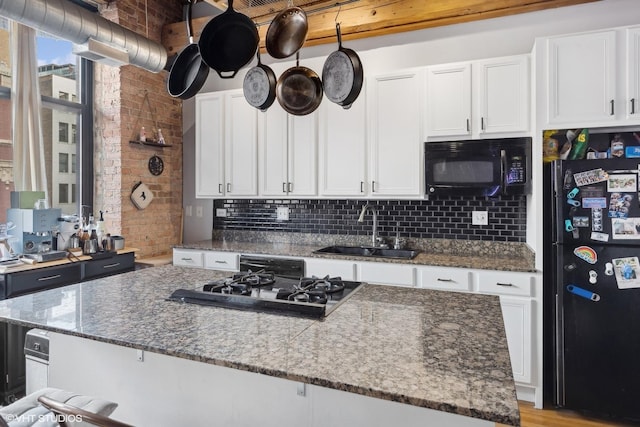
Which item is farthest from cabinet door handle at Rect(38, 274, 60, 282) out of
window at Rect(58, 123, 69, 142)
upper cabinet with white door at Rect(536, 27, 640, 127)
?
upper cabinet with white door at Rect(536, 27, 640, 127)

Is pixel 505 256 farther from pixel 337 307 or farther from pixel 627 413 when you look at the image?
pixel 337 307

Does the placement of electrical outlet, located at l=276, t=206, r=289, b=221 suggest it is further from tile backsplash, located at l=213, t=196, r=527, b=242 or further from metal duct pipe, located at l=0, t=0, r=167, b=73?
metal duct pipe, located at l=0, t=0, r=167, b=73

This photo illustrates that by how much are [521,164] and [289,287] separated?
1.97 metres

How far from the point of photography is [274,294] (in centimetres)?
171

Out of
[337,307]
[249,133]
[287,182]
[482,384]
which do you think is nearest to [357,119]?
[287,182]

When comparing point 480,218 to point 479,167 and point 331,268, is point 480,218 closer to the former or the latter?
point 479,167

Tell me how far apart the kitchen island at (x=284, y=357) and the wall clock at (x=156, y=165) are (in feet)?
7.95

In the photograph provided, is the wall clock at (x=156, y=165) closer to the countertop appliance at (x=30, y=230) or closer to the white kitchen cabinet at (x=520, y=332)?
the countertop appliance at (x=30, y=230)

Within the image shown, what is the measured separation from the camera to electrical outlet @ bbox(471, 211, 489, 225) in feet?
10.6

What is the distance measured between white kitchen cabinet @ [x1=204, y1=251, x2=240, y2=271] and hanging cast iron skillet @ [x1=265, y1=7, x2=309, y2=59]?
2019 mm

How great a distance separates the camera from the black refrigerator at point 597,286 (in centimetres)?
231

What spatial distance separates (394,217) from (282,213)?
1129 millimetres

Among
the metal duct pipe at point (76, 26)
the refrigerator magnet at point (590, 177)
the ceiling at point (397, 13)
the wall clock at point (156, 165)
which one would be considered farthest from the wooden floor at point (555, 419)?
the wall clock at point (156, 165)

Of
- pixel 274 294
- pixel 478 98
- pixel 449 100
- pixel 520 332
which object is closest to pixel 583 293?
pixel 520 332
